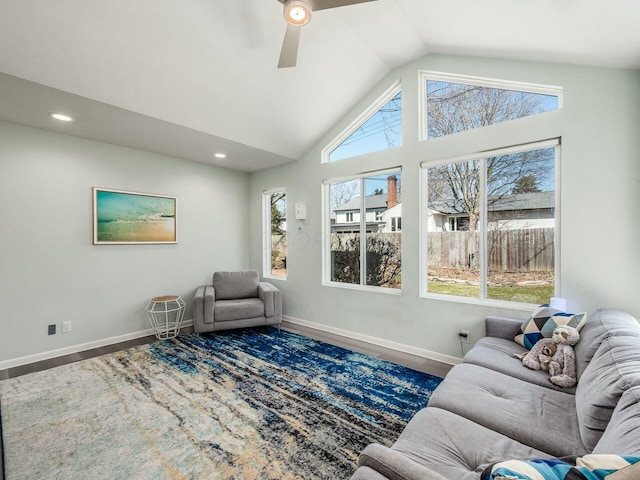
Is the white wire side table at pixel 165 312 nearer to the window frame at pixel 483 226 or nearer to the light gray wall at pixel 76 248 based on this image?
the light gray wall at pixel 76 248

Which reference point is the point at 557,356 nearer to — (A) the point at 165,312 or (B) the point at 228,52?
(B) the point at 228,52

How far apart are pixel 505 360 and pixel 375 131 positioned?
9.57 feet

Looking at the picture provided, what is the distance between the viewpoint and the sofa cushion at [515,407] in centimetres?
135

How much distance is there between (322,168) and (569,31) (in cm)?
282

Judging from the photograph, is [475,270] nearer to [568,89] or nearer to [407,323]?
[407,323]

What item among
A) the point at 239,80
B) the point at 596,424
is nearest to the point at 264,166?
the point at 239,80

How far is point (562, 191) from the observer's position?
2.53 meters

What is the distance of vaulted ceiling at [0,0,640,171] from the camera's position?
6.69ft

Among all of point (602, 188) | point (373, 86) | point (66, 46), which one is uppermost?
point (373, 86)

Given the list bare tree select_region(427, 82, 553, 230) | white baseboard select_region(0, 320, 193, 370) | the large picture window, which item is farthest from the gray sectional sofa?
white baseboard select_region(0, 320, 193, 370)

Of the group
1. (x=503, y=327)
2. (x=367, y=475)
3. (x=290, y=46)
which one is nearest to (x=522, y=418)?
(x=367, y=475)

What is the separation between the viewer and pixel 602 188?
2359 millimetres

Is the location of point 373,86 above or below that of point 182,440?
above

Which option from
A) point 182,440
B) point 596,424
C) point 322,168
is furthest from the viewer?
point 322,168
